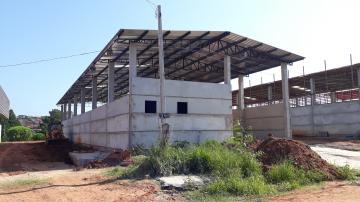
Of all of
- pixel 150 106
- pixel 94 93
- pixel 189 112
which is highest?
pixel 94 93

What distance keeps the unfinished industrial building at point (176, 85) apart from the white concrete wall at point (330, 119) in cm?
616

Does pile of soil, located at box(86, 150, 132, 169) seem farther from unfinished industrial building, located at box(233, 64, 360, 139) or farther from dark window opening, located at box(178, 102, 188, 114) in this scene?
unfinished industrial building, located at box(233, 64, 360, 139)

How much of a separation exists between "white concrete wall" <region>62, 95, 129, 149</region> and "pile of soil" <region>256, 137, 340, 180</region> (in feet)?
24.6

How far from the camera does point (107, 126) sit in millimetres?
23281

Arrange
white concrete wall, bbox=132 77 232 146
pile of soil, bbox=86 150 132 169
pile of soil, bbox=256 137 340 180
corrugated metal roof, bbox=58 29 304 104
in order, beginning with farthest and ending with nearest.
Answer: corrugated metal roof, bbox=58 29 304 104 → white concrete wall, bbox=132 77 232 146 → pile of soil, bbox=86 150 132 169 → pile of soil, bbox=256 137 340 180

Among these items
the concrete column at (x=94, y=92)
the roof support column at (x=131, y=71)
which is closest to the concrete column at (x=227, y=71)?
the roof support column at (x=131, y=71)

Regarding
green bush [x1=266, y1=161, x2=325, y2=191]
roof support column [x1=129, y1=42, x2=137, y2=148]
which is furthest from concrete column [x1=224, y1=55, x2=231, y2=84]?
green bush [x1=266, y1=161, x2=325, y2=191]

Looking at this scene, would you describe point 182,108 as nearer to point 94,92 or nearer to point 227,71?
point 227,71

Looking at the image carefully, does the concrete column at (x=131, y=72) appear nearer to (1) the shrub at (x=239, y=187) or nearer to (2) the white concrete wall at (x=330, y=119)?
(1) the shrub at (x=239, y=187)

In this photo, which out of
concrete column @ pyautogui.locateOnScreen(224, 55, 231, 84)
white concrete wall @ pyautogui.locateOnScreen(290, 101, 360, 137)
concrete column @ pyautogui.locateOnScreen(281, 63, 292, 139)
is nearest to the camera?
concrete column @ pyautogui.locateOnScreen(224, 55, 231, 84)

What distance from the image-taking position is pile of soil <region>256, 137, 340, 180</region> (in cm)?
1312

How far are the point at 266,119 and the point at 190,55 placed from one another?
8.49 metres

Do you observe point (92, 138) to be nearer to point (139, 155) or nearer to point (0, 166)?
point (0, 166)

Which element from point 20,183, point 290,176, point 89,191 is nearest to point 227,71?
point 290,176
